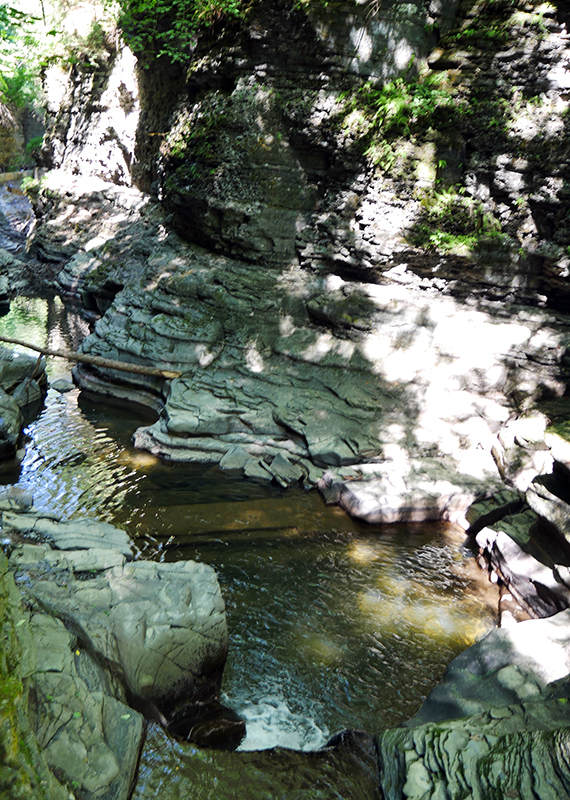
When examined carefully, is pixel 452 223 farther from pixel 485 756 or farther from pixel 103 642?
pixel 103 642

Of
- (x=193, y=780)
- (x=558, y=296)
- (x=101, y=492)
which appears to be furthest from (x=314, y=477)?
(x=558, y=296)

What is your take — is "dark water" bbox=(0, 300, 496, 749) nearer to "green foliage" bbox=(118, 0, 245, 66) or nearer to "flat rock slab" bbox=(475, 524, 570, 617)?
"flat rock slab" bbox=(475, 524, 570, 617)

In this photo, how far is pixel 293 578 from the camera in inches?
286

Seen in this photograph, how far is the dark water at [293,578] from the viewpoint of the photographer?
18.4 feet

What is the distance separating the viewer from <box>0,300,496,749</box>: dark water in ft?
18.4

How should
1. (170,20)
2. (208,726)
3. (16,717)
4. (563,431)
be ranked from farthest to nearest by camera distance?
(170,20)
(563,431)
(208,726)
(16,717)

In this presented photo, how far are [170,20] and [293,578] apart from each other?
652 inches

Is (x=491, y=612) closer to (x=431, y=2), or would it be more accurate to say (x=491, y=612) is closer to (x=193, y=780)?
(x=193, y=780)

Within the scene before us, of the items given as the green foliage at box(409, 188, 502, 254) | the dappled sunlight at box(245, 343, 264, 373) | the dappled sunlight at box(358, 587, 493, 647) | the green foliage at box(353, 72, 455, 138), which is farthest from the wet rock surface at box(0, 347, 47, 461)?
the green foliage at box(353, 72, 455, 138)

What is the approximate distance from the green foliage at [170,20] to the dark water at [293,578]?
10367 millimetres

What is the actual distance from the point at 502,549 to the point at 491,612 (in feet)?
3.33

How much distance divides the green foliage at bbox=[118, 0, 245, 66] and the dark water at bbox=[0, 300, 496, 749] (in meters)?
10.4

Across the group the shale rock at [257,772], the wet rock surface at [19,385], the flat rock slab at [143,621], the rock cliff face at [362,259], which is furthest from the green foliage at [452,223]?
the shale rock at [257,772]

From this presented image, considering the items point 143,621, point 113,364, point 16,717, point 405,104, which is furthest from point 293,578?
point 405,104
